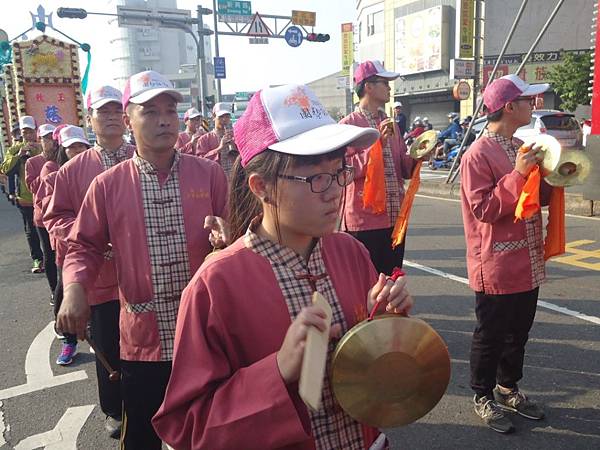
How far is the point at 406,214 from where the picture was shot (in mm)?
4113

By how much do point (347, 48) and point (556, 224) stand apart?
37.6 m

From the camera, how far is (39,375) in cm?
420

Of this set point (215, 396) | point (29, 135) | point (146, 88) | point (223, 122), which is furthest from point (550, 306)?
point (29, 135)

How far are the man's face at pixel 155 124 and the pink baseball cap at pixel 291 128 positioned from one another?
1.20 m

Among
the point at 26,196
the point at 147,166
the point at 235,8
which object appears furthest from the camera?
the point at 235,8

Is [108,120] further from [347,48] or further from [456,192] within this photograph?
[347,48]

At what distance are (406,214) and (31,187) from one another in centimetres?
454

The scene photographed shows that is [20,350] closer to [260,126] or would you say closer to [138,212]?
[138,212]

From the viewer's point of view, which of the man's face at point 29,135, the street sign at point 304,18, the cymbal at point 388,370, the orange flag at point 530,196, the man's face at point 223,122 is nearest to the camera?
the cymbal at point 388,370

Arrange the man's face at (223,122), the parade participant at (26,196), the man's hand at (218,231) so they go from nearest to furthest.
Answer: the man's hand at (218,231), the parade participant at (26,196), the man's face at (223,122)

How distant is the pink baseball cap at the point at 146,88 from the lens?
2.47 m

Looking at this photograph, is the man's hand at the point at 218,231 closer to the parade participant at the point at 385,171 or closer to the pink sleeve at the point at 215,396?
the pink sleeve at the point at 215,396

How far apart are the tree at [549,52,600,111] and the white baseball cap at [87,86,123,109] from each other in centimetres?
1999

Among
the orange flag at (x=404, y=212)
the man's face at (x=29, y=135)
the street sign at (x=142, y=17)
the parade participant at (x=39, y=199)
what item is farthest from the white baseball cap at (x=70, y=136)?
the street sign at (x=142, y=17)
